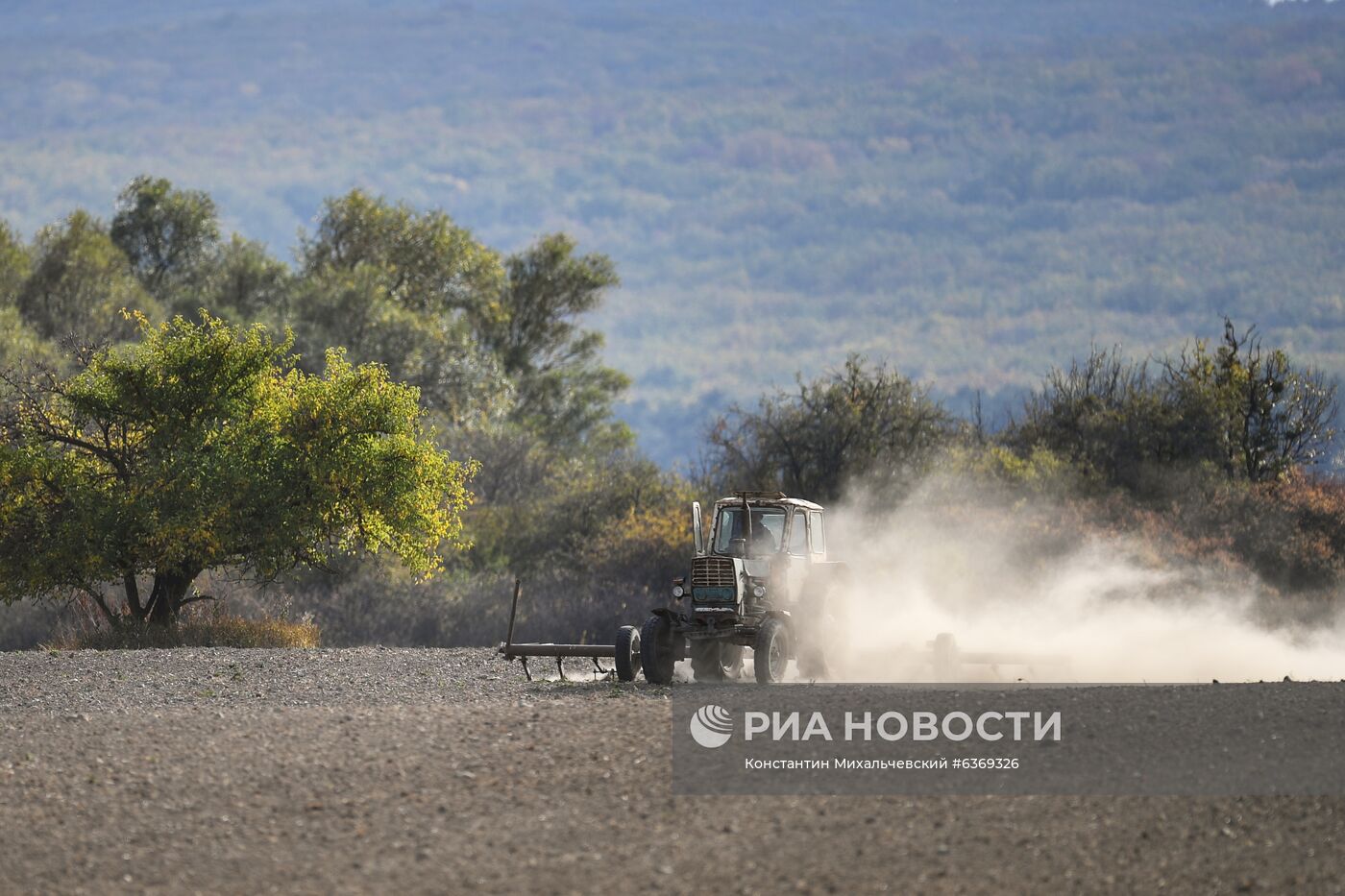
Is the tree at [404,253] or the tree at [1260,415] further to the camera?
the tree at [404,253]

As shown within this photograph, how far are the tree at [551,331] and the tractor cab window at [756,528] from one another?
60326 millimetres

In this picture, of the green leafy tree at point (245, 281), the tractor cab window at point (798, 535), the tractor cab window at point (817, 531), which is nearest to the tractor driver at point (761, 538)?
the tractor cab window at point (798, 535)

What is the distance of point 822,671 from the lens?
21.6m

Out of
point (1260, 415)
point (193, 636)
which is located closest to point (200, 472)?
point (193, 636)

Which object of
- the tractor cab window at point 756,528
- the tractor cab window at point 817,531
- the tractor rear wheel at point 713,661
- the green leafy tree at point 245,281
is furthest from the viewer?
the green leafy tree at point 245,281

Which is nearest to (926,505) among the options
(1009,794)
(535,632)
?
(535,632)

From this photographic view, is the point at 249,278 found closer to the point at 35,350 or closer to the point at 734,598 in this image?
the point at 35,350

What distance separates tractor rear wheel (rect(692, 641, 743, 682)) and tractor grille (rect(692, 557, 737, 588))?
0.73 m

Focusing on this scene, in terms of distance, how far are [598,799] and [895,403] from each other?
108 ft

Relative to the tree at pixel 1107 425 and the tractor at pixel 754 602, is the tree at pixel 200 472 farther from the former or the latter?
the tree at pixel 1107 425

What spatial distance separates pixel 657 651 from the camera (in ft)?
64.2

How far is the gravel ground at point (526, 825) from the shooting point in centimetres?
1062

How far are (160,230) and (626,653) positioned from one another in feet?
206

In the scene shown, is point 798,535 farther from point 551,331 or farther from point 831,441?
point 551,331
